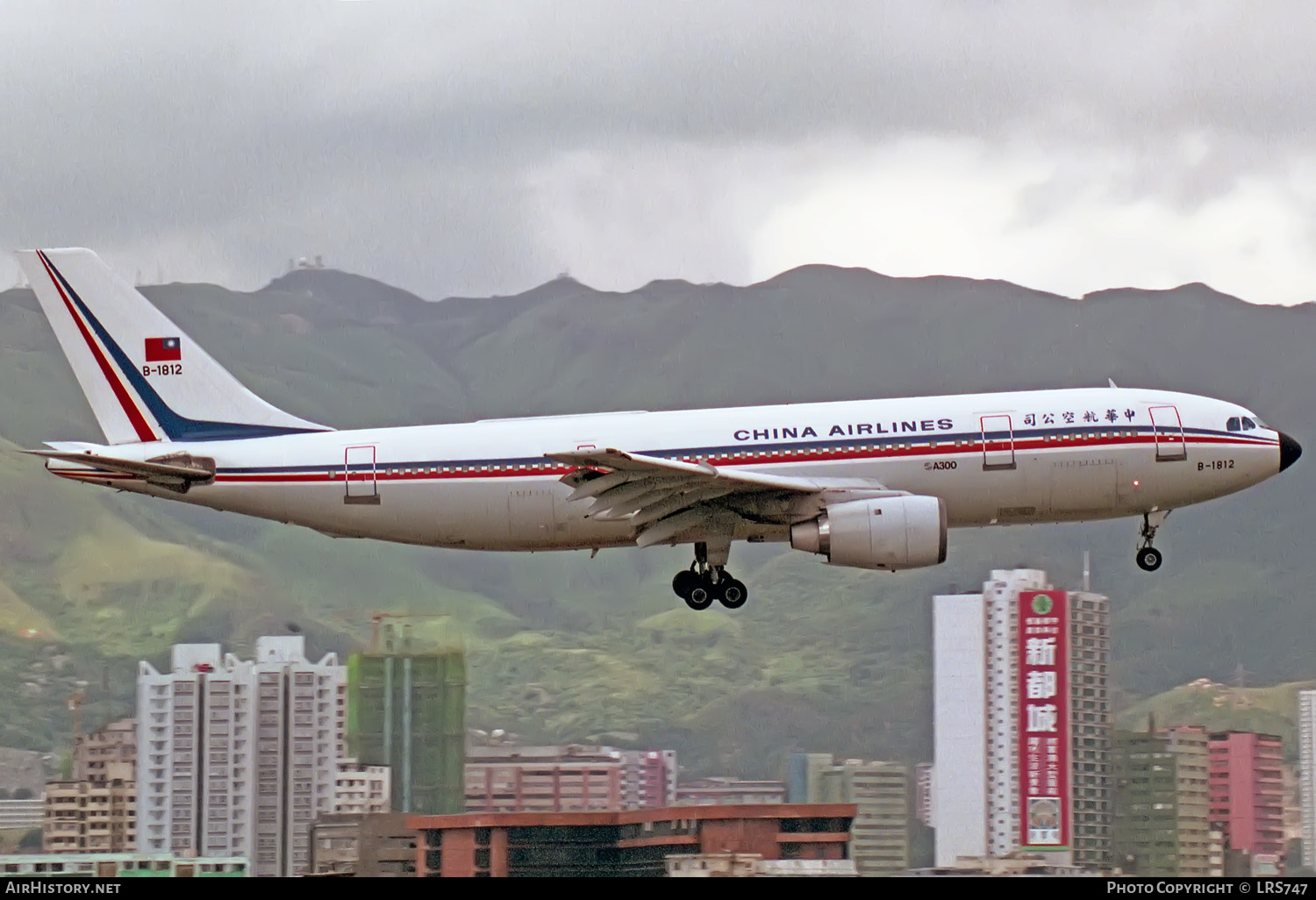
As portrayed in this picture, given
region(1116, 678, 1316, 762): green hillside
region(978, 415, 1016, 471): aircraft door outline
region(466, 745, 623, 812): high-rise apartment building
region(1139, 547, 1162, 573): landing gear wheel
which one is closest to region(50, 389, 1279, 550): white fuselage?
region(978, 415, 1016, 471): aircraft door outline

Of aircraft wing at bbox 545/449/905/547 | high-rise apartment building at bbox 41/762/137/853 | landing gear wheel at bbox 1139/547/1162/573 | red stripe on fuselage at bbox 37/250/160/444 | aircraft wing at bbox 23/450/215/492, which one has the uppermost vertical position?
red stripe on fuselage at bbox 37/250/160/444

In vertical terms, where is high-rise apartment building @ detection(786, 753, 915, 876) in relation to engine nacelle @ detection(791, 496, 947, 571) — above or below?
below

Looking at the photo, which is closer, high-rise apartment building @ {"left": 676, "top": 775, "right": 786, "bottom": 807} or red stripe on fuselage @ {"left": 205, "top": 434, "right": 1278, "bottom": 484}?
red stripe on fuselage @ {"left": 205, "top": 434, "right": 1278, "bottom": 484}

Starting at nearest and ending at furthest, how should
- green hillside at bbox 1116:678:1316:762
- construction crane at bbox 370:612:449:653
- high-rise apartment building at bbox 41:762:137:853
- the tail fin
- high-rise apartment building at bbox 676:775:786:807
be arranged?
the tail fin < high-rise apartment building at bbox 41:762:137:853 < construction crane at bbox 370:612:449:653 < high-rise apartment building at bbox 676:775:786:807 < green hillside at bbox 1116:678:1316:762

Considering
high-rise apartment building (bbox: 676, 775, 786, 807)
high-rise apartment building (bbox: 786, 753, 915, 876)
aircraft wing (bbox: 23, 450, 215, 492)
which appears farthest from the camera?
high-rise apartment building (bbox: 676, 775, 786, 807)

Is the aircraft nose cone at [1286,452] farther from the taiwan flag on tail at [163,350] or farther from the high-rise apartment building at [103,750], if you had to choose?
the high-rise apartment building at [103,750]

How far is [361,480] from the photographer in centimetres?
4500

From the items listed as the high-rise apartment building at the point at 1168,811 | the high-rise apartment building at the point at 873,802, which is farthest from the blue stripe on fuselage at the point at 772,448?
the high-rise apartment building at the point at 1168,811

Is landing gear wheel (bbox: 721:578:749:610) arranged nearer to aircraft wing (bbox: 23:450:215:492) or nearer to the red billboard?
aircraft wing (bbox: 23:450:215:492)

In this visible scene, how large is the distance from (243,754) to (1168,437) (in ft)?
301

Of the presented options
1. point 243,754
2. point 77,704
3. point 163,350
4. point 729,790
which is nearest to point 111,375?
point 163,350

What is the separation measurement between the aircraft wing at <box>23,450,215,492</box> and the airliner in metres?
0.05

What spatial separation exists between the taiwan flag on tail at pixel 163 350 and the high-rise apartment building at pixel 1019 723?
89.9m

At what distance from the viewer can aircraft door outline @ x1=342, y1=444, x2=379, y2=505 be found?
4497 cm
